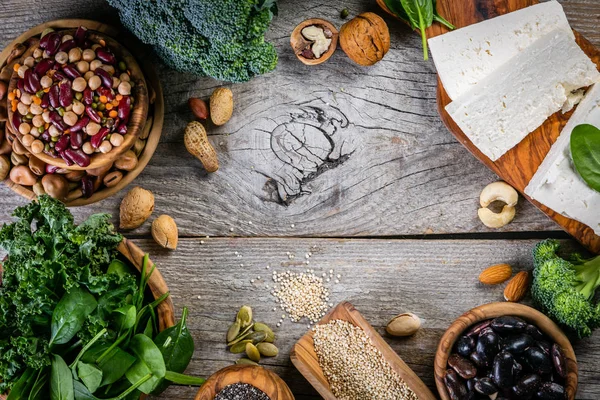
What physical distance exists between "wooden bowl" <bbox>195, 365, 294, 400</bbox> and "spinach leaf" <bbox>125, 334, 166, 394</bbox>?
18 cm

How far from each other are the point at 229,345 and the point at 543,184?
3.05ft

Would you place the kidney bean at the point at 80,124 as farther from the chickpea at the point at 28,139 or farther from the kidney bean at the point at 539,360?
the kidney bean at the point at 539,360

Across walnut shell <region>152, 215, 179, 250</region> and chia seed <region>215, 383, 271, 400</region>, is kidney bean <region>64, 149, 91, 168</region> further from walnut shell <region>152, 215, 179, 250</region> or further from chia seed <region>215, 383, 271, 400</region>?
chia seed <region>215, 383, 271, 400</region>

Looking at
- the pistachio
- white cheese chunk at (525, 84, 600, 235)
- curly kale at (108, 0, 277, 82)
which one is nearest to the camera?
curly kale at (108, 0, 277, 82)

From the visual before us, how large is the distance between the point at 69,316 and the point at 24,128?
50cm

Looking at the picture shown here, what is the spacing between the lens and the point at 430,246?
1854 mm

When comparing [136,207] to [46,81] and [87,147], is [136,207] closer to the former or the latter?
[87,147]

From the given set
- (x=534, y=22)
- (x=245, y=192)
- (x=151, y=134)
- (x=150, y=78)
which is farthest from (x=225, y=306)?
(x=534, y=22)

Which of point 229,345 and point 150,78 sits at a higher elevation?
point 150,78

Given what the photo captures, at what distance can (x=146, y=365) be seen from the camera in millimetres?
1464

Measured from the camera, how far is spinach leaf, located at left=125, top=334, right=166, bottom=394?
1.45 metres

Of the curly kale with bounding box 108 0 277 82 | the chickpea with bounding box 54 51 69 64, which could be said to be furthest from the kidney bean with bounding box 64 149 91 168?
the curly kale with bounding box 108 0 277 82

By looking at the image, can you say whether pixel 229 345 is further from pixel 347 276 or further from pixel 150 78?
pixel 150 78

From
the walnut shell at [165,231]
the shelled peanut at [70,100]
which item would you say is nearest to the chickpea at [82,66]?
the shelled peanut at [70,100]
